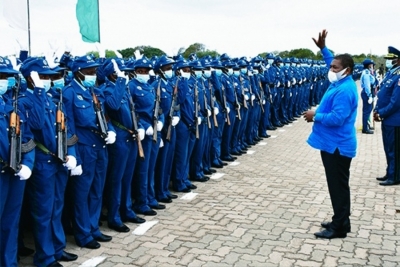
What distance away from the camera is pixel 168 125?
680cm

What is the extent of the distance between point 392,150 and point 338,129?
11.6 ft

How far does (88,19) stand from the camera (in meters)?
8.77

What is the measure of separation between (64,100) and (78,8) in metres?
4.46

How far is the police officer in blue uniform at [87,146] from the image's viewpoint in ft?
16.1

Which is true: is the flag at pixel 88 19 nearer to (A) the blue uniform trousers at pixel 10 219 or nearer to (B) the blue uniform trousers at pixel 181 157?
(B) the blue uniform trousers at pixel 181 157

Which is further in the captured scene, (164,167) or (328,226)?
(164,167)

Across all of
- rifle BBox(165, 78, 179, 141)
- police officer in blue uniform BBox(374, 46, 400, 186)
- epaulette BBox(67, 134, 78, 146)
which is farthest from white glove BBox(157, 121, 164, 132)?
police officer in blue uniform BBox(374, 46, 400, 186)

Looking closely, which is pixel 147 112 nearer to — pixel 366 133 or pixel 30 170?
pixel 30 170

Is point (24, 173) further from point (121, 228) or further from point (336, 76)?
point (336, 76)

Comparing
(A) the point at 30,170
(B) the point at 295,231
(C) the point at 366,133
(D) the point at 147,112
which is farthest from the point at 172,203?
(C) the point at 366,133

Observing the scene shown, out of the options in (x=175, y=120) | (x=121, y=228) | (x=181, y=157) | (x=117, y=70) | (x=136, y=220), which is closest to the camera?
(x=117, y=70)

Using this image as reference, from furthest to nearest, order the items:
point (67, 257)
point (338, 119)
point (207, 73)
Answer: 1. point (207, 73)
2. point (338, 119)
3. point (67, 257)

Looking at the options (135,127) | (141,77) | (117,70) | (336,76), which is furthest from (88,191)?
(336,76)

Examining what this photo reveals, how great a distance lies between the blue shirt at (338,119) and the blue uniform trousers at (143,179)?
212 cm
